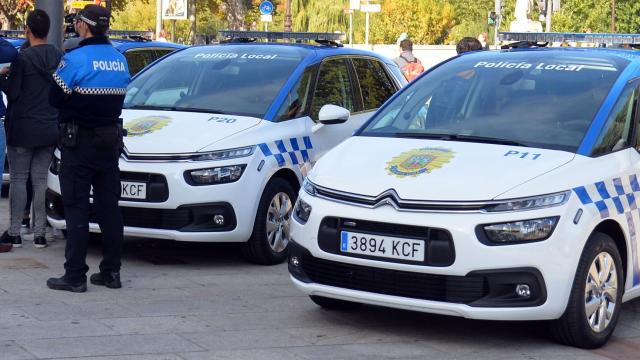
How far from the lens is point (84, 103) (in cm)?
730

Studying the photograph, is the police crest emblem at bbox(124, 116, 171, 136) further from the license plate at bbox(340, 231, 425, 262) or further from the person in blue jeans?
the license plate at bbox(340, 231, 425, 262)

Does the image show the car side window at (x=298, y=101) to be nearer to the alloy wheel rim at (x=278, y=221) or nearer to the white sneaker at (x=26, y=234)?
the alloy wheel rim at (x=278, y=221)

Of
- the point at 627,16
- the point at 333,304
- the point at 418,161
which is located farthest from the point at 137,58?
the point at 627,16

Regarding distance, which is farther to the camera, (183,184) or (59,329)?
(183,184)

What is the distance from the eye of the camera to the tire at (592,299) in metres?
6.07

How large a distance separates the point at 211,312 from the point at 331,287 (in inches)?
35.3

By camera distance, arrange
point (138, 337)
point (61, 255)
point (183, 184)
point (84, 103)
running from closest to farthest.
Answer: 1. point (138, 337)
2. point (84, 103)
3. point (183, 184)
4. point (61, 255)

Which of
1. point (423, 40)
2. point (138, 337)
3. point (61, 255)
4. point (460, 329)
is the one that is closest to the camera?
point (138, 337)

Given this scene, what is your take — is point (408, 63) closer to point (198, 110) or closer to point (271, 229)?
point (198, 110)

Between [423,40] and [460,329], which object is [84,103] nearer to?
[460,329]

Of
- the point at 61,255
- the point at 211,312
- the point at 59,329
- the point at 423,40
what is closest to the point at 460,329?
the point at 211,312

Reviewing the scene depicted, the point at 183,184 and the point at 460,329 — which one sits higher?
the point at 183,184

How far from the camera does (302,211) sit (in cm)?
663

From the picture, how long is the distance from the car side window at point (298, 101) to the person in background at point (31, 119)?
66.1 inches
